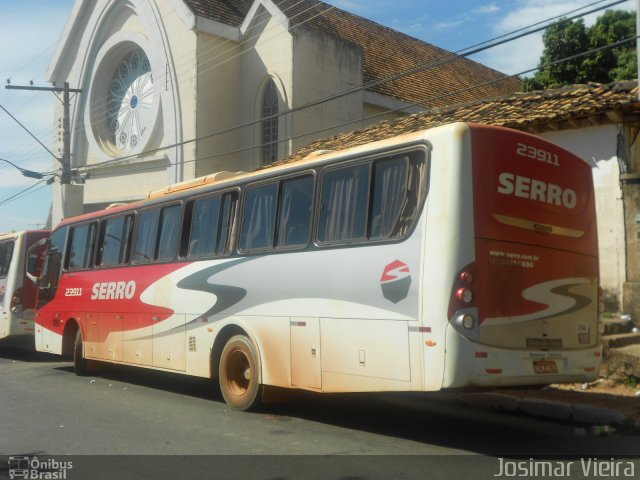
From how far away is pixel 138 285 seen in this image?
12.4 meters

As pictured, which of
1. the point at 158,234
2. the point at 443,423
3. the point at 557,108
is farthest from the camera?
the point at 557,108

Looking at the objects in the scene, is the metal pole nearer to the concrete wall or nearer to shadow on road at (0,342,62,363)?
the concrete wall

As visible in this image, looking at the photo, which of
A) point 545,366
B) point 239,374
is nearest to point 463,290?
point 545,366

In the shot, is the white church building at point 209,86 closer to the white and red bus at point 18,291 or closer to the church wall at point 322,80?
the church wall at point 322,80

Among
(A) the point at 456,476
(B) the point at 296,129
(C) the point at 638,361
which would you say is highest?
(B) the point at 296,129

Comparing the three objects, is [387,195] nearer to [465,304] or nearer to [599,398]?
[465,304]

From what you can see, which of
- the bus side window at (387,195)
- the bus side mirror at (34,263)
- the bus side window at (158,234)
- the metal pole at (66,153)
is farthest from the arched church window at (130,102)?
the bus side window at (387,195)

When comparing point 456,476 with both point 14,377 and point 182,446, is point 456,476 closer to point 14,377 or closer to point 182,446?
point 182,446

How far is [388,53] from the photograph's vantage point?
31625mm

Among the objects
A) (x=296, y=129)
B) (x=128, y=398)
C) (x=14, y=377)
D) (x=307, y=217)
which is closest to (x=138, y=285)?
(x=128, y=398)

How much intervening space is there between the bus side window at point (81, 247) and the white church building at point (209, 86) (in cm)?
928

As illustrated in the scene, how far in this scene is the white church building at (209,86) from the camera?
85.1 ft

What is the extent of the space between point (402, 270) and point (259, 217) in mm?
→ 2886

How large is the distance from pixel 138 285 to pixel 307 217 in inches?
177
